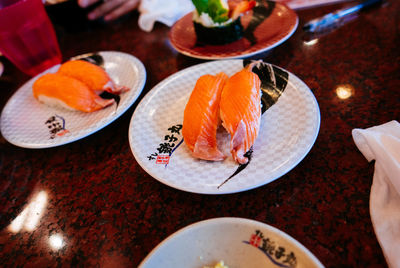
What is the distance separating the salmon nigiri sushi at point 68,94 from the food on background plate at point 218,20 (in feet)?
1.59

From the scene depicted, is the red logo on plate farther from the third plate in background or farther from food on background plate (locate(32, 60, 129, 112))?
the third plate in background

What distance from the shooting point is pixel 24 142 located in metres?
0.92

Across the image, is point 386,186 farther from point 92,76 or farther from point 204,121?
point 92,76

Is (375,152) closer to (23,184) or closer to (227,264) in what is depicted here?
(227,264)

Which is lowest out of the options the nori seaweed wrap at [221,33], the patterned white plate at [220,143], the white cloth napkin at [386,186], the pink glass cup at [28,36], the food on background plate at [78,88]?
the white cloth napkin at [386,186]

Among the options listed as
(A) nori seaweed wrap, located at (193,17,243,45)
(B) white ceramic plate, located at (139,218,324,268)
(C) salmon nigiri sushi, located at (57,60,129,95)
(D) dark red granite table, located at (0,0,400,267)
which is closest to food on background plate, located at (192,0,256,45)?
(A) nori seaweed wrap, located at (193,17,243,45)

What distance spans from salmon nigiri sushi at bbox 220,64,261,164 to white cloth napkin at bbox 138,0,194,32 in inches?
32.3

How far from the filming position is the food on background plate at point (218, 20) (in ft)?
3.57

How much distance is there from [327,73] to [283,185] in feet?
1.67

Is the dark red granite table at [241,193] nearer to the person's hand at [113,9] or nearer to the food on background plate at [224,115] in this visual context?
the food on background plate at [224,115]

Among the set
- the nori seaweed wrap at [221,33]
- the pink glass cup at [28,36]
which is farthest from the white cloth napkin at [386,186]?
the pink glass cup at [28,36]

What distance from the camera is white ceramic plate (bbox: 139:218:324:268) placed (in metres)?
0.49

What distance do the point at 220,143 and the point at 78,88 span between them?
23.8 inches

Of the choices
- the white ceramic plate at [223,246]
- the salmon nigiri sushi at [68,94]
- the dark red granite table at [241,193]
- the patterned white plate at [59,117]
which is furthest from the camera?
the salmon nigiri sushi at [68,94]
